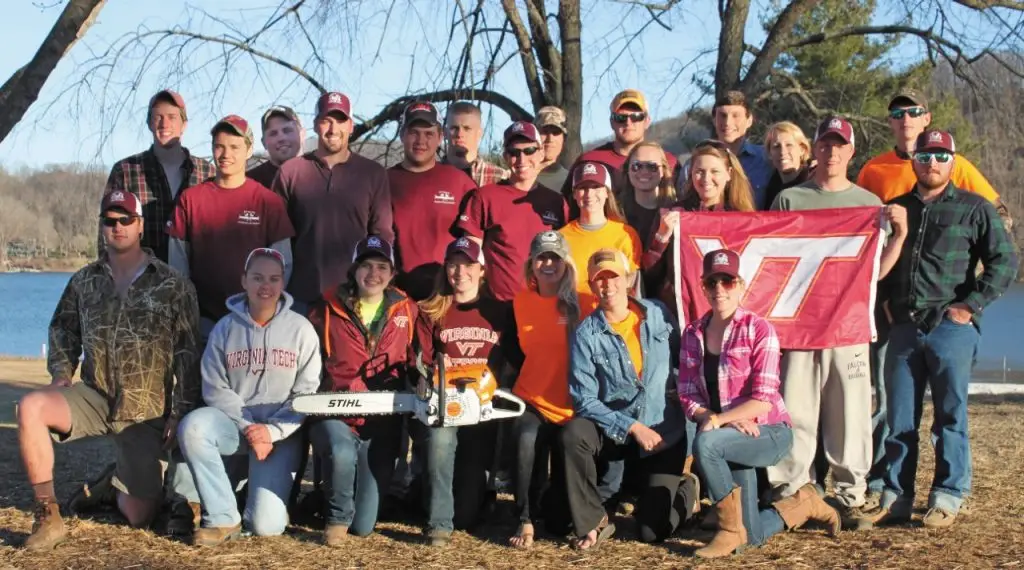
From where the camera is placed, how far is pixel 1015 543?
593cm

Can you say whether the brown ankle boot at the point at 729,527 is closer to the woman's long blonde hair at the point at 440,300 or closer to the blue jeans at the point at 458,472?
the blue jeans at the point at 458,472

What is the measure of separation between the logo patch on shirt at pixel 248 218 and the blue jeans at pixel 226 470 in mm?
1218

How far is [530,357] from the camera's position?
631 cm

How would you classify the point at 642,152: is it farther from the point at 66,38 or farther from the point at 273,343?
the point at 66,38

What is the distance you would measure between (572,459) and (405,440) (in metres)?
1.51

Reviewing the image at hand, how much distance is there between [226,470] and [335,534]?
0.87m

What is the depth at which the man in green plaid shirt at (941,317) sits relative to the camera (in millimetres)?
6234

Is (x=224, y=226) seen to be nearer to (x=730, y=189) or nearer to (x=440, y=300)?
(x=440, y=300)

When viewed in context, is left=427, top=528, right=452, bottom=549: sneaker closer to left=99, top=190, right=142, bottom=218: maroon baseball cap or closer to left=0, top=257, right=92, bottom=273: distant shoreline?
left=99, top=190, right=142, bottom=218: maroon baseball cap

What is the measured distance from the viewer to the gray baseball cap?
6.10m

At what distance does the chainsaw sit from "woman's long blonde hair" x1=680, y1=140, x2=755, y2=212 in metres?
1.76

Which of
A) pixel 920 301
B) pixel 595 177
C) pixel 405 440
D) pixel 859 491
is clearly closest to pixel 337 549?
pixel 405 440

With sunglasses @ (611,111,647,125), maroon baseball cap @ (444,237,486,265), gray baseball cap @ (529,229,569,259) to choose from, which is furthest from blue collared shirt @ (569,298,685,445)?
sunglasses @ (611,111,647,125)

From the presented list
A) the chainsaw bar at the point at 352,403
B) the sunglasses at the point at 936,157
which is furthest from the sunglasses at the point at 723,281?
the chainsaw bar at the point at 352,403
